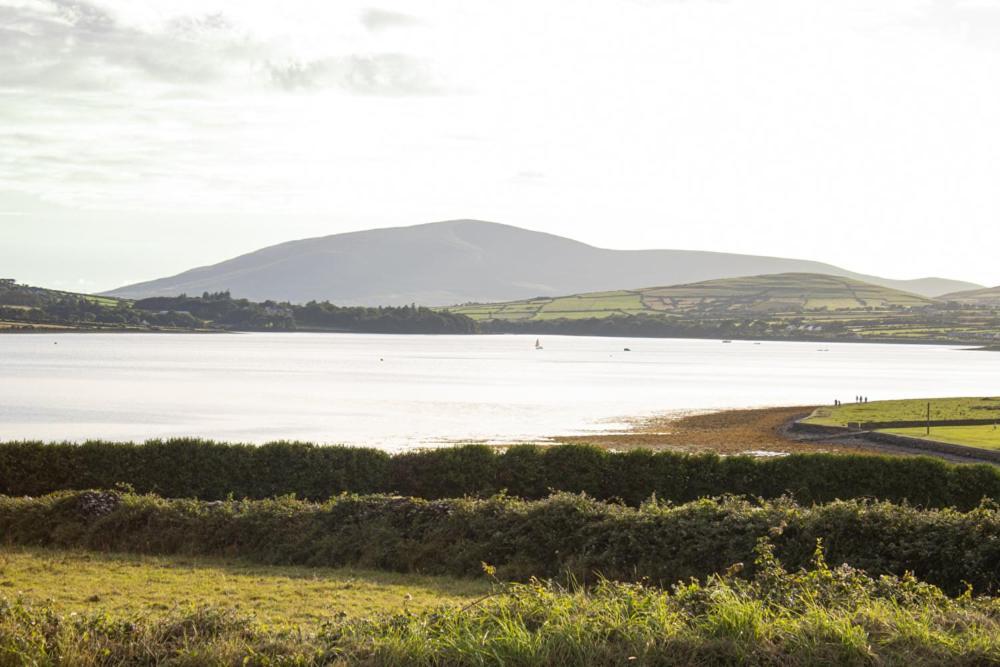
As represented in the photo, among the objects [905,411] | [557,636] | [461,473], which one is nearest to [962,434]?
[905,411]

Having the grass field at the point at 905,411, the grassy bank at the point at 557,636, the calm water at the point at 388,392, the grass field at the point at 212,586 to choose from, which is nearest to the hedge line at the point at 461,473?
the grass field at the point at 212,586

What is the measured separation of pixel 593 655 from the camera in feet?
23.3

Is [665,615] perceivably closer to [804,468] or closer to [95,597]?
[95,597]

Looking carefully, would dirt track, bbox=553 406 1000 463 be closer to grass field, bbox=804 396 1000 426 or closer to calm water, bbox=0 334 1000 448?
grass field, bbox=804 396 1000 426

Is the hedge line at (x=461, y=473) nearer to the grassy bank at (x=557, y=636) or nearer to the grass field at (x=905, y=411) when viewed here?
the grassy bank at (x=557, y=636)

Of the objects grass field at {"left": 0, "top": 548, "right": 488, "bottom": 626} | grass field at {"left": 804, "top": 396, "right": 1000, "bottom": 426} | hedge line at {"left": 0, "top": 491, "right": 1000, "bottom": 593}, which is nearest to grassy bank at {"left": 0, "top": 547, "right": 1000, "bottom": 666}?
grass field at {"left": 0, "top": 548, "right": 488, "bottom": 626}

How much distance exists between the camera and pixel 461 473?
924 inches

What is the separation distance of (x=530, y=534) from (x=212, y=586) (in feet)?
17.7

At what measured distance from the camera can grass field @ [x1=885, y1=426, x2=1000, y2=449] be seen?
3917cm

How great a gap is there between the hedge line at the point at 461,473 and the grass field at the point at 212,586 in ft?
19.5

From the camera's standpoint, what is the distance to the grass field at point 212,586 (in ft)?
42.8

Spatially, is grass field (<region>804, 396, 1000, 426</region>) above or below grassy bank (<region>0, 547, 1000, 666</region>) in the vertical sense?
below

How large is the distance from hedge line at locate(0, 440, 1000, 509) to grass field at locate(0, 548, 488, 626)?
19.5 feet

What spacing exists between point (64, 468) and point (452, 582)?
13140 mm
